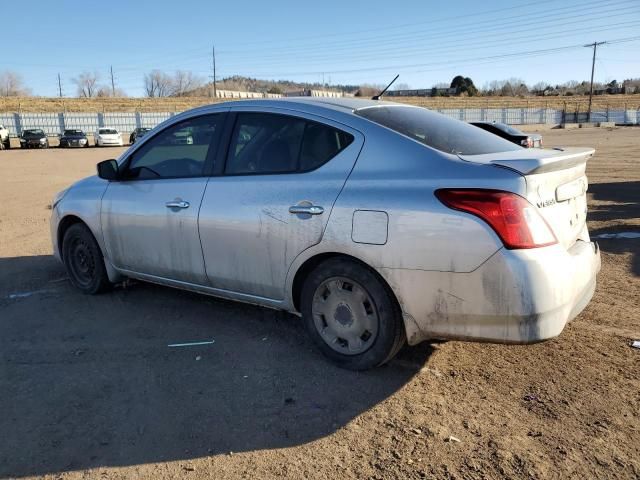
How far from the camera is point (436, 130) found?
12.4ft

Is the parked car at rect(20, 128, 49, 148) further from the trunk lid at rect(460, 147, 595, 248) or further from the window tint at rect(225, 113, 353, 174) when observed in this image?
the trunk lid at rect(460, 147, 595, 248)

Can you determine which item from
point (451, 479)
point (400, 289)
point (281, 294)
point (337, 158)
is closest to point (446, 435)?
point (451, 479)

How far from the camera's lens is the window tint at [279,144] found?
370cm

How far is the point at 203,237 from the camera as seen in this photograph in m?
4.17

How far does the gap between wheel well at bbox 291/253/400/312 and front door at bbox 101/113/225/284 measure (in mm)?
830

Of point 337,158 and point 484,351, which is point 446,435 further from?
point 337,158

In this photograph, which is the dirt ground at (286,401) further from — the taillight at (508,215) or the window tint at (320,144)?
the window tint at (320,144)

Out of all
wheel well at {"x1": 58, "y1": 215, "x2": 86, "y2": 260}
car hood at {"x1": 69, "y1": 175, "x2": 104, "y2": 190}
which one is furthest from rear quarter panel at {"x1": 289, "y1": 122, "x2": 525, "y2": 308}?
wheel well at {"x1": 58, "y1": 215, "x2": 86, "y2": 260}

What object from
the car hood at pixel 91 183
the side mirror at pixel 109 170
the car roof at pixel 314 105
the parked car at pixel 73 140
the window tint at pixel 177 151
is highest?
the car roof at pixel 314 105

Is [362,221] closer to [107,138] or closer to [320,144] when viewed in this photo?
[320,144]

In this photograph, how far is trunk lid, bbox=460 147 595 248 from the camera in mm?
3045

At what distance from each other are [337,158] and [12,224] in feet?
24.6

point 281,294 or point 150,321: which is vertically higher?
point 281,294

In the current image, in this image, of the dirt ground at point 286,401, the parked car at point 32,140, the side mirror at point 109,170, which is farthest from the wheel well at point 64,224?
the parked car at point 32,140
